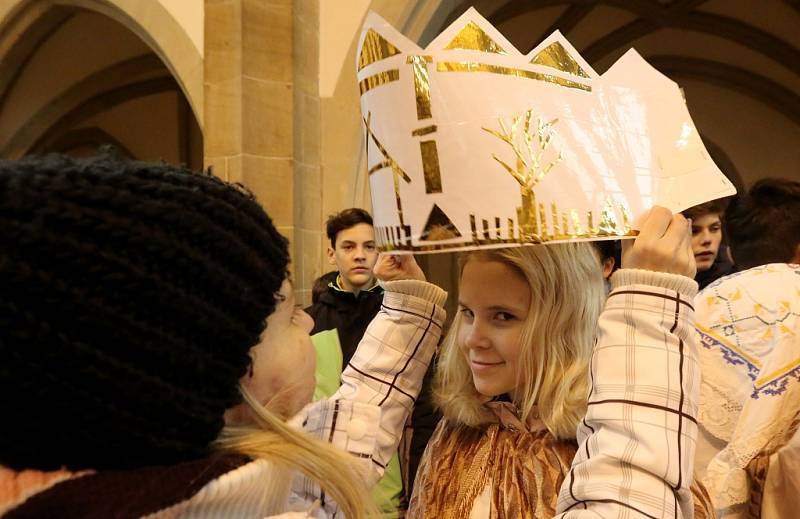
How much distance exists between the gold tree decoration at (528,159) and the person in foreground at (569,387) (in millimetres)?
141

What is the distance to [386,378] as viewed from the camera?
1383 millimetres

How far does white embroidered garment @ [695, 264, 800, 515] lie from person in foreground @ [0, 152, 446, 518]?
Answer: 0.98 m

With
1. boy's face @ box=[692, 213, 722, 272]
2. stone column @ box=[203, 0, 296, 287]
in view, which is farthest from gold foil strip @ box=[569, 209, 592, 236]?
stone column @ box=[203, 0, 296, 287]

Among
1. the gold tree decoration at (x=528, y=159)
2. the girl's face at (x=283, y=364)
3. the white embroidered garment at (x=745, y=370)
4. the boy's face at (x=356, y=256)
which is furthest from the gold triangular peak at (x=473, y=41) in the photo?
the boy's face at (x=356, y=256)

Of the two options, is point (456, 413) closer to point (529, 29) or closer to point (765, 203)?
point (765, 203)

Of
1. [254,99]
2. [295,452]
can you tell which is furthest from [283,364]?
[254,99]

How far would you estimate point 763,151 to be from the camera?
9.10 meters

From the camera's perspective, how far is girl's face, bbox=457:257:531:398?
1.24 m

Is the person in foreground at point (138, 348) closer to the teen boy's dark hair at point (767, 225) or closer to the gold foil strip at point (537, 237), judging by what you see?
the gold foil strip at point (537, 237)

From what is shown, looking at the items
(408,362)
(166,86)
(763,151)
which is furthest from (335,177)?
(763,151)

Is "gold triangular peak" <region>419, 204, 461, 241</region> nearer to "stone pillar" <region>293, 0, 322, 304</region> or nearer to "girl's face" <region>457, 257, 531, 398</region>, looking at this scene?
"girl's face" <region>457, 257, 531, 398</region>

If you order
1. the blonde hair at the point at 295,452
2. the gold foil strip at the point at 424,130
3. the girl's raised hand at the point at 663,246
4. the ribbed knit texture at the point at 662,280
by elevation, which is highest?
the gold foil strip at the point at 424,130

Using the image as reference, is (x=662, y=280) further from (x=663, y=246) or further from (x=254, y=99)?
(x=254, y=99)

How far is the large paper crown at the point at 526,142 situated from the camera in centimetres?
104
